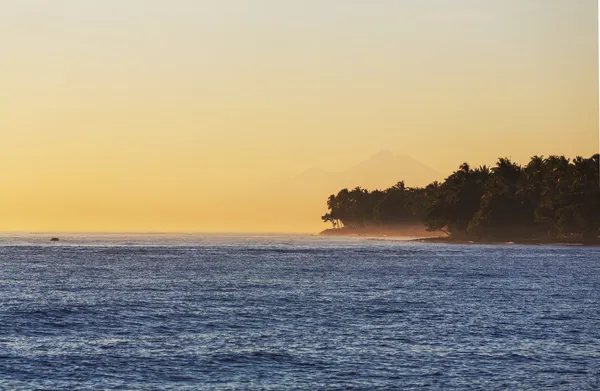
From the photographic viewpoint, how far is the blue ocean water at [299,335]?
1737 inches

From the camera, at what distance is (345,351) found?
2031 inches

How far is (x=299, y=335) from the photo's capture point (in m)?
57.8

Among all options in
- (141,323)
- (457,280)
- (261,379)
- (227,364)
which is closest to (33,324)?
(141,323)

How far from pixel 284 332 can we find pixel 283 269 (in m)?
79.7

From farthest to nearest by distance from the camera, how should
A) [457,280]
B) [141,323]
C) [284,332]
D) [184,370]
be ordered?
1. [457,280]
2. [141,323]
3. [284,332]
4. [184,370]

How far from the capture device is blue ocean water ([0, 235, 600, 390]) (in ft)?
145

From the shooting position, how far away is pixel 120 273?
12394cm

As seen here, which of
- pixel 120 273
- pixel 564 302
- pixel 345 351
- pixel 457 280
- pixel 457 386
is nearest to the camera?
pixel 457 386

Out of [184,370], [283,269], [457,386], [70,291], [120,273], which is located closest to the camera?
[457,386]

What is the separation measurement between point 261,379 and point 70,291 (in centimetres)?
5176

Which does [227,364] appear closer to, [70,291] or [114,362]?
[114,362]

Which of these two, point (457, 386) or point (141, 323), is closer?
point (457, 386)

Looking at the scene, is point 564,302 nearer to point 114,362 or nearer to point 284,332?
point 284,332

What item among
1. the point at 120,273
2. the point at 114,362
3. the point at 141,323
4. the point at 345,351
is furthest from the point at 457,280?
the point at 114,362
